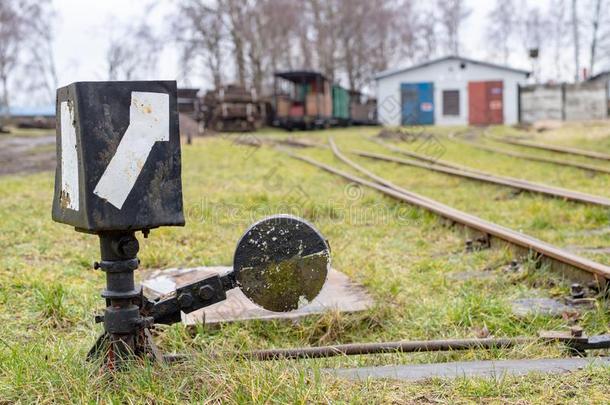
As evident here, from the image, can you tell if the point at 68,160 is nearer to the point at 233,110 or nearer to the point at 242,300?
the point at 242,300

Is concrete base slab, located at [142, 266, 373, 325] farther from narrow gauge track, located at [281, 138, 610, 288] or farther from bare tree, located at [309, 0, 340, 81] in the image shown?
bare tree, located at [309, 0, 340, 81]

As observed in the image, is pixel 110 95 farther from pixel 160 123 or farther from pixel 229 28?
pixel 229 28

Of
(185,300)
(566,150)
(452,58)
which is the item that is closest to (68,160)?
(185,300)

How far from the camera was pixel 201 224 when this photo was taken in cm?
599

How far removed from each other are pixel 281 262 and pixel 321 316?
1.05m

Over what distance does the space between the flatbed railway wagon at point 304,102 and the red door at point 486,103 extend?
857 cm

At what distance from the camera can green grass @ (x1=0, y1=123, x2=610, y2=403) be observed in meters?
2.09

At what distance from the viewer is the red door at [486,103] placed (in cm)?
3734

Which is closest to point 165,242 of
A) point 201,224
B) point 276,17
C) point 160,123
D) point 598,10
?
point 201,224

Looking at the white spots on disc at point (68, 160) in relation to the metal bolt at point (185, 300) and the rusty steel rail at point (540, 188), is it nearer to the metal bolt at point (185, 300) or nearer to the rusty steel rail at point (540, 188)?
the metal bolt at point (185, 300)

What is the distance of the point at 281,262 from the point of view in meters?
2.35

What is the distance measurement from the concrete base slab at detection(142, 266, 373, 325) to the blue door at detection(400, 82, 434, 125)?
3457 cm

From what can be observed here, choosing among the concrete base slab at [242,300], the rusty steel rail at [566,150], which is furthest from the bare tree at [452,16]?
the concrete base slab at [242,300]

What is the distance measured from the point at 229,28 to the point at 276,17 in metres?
4.08
